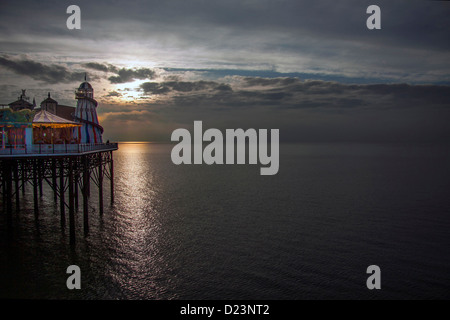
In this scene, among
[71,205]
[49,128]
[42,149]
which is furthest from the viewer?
[49,128]

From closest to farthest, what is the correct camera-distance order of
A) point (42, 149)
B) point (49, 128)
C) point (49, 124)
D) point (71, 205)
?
1. point (42, 149)
2. point (71, 205)
3. point (49, 124)
4. point (49, 128)

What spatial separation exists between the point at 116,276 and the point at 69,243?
735 centimetres

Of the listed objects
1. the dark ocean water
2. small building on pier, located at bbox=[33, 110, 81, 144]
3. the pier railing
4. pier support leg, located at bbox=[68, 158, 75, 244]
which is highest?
small building on pier, located at bbox=[33, 110, 81, 144]

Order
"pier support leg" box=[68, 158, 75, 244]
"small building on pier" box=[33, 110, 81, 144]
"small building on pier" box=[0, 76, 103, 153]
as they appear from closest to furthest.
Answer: "pier support leg" box=[68, 158, 75, 244]
"small building on pier" box=[0, 76, 103, 153]
"small building on pier" box=[33, 110, 81, 144]

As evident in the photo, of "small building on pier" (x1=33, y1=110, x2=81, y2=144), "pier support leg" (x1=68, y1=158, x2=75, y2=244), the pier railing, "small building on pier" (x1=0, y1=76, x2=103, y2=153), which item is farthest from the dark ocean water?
"small building on pier" (x1=33, y1=110, x2=81, y2=144)

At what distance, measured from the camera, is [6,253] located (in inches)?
936

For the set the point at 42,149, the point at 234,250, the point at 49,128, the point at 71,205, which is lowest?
the point at 234,250

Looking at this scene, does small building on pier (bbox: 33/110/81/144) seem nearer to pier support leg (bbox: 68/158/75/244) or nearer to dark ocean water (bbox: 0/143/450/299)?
pier support leg (bbox: 68/158/75/244)

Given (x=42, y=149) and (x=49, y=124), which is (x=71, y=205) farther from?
(x=49, y=124)

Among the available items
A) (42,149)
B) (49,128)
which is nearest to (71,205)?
(42,149)

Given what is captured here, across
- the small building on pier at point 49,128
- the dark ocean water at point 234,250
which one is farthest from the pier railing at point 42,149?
the dark ocean water at point 234,250

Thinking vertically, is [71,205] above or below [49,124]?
below
